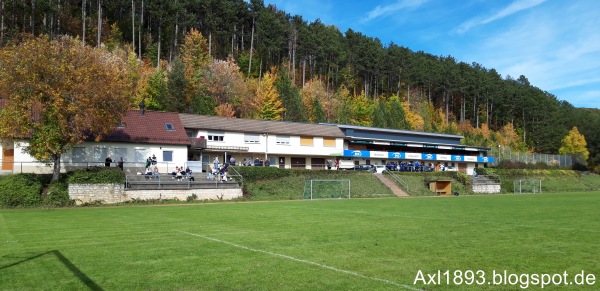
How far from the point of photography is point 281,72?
82500 millimetres

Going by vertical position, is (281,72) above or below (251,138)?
above

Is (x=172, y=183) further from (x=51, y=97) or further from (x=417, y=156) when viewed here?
(x=417, y=156)

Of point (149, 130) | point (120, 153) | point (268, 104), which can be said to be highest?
point (268, 104)

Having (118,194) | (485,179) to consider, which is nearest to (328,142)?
(485,179)

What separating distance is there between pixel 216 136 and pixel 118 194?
19387mm

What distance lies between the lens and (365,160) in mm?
65312

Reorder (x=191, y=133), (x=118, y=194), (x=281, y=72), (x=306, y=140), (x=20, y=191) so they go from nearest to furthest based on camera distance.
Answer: (x=20, y=191)
(x=118, y=194)
(x=191, y=133)
(x=306, y=140)
(x=281, y=72)

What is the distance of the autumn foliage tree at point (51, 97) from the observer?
2939cm

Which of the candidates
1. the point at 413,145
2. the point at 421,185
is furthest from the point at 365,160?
the point at 421,185

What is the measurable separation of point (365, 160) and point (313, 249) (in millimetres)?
54660

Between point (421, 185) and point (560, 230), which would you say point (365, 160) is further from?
point (560, 230)

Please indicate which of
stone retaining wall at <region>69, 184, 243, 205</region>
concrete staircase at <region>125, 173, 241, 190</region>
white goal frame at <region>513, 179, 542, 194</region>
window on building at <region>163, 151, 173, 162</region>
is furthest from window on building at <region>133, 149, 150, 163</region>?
white goal frame at <region>513, 179, 542, 194</region>

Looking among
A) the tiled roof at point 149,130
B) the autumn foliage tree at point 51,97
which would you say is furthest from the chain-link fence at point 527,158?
the autumn foliage tree at point 51,97

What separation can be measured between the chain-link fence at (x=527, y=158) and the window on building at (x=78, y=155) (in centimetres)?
6441
